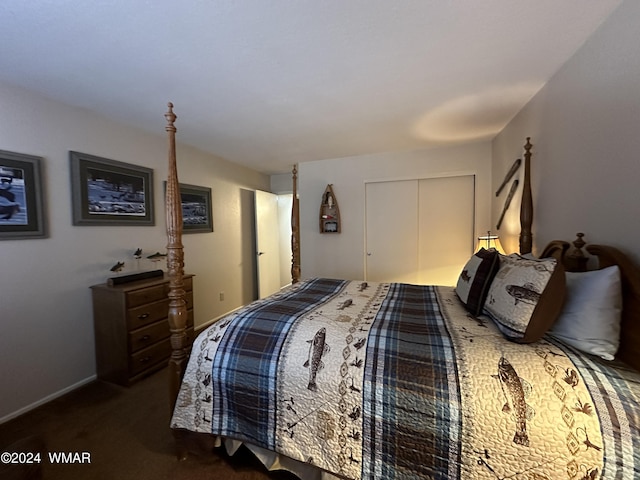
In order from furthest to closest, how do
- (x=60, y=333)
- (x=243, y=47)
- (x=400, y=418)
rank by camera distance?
(x=60, y=333) → (x=243, y=47) → (x=400, y=418)

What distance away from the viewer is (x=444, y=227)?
3428mm

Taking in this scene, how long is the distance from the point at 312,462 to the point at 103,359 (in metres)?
2.15

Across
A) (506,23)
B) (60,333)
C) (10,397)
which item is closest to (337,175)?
(506,23)

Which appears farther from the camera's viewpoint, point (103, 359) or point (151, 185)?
point (151, 185)

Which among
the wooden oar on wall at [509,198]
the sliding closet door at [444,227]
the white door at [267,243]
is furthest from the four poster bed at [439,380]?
the white door at [267,243]

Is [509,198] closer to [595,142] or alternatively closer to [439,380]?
[595,142]

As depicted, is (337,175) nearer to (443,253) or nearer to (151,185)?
(443,253)

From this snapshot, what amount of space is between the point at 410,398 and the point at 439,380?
13 cm

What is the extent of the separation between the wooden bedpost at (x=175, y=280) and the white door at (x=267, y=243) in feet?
9.01

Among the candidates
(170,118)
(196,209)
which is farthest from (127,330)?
(170,118)

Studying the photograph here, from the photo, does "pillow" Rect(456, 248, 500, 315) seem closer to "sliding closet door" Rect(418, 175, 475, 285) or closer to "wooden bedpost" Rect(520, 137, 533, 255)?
"wooden bedpost" Rect(520, 137, 533, 255)

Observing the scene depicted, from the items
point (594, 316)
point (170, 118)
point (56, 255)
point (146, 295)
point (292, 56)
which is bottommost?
point (146, 295)

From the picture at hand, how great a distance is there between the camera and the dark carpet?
1.39 meters

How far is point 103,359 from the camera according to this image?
7.37 feet
